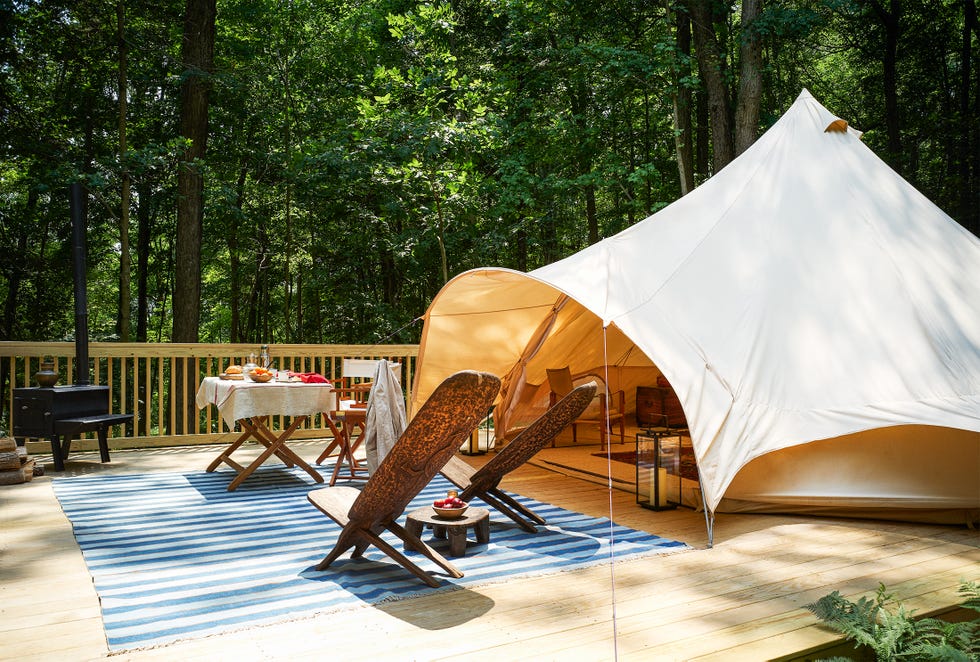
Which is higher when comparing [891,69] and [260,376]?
[891,69]

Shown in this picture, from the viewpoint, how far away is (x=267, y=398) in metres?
5.32

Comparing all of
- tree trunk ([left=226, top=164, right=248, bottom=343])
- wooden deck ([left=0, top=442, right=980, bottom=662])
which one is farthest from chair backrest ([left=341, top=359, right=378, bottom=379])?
tree trunk ([left=226, top=164, right=248, bottom=343])

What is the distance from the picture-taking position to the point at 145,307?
43.6 ft

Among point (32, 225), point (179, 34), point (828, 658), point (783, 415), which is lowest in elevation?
point (828, 658)

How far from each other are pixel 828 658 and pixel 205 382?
16.4 feet

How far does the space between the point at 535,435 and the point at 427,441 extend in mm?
1155

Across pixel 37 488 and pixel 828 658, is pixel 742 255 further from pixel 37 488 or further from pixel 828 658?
pixel 37 488

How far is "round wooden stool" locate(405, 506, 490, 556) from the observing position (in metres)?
3.68

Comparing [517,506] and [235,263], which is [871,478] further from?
[235,263]

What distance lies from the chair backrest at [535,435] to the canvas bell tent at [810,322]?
462 mm

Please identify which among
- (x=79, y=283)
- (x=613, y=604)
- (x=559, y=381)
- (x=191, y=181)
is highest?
(x=191, y=181)

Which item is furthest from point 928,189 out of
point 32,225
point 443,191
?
point 32,225

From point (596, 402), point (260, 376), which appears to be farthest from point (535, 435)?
point (596, 402)

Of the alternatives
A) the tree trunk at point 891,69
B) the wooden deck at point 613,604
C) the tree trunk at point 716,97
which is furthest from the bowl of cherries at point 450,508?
the tree trunk at point 891,69
